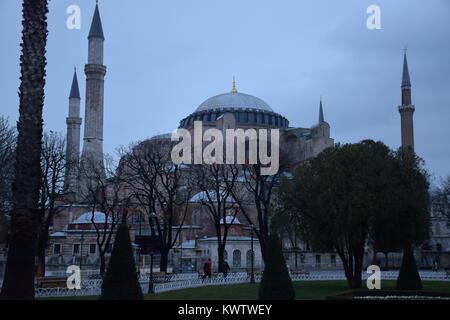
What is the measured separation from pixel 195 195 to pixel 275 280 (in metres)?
31.0

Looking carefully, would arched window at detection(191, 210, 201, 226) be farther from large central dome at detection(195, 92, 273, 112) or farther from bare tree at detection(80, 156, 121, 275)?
large central dome at detection(195, 92, 273, 112)

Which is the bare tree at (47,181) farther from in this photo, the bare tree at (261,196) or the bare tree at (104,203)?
the bare tree at (261,196)

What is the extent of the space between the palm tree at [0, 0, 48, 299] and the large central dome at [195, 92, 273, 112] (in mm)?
49694

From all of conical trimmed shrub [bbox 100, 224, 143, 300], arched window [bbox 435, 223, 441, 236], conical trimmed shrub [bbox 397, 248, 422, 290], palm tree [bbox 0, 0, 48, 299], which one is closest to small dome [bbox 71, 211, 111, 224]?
conical trimmed shrub [bbox 397, 248, 422, 290]

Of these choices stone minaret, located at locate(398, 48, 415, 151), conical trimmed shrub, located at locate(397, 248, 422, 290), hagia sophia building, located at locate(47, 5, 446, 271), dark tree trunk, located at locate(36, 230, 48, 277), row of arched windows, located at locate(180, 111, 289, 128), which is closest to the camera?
conical trimmed shrub, located at locate(397, 248, 422, 290)

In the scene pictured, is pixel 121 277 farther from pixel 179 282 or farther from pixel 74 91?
pixel 74 91

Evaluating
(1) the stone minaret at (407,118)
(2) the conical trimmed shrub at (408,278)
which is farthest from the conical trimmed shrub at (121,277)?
(1) the stone minaret at (407,118)

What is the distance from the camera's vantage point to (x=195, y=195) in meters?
45.0

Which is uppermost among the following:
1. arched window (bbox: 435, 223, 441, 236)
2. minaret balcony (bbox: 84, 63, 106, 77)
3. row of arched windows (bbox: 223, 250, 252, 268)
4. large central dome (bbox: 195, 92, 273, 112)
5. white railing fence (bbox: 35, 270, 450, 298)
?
large central dome (bbox: 195, 92, 273, 112)

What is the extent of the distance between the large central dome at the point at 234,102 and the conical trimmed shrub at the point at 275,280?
158ft

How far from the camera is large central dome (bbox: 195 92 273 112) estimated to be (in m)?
62.4
